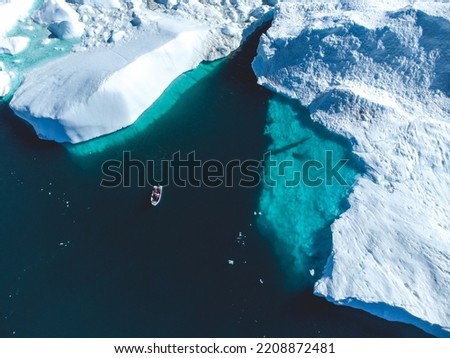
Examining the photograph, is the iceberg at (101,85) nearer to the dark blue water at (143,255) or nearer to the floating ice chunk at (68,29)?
the dark blue water at (143,255)

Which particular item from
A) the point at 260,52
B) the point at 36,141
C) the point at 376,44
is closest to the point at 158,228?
the point at 36,141

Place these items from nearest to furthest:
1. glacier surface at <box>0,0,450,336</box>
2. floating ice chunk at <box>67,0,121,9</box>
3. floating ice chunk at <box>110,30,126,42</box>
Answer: glacier surface at <box>0,0,450,336</box>
floating ice chunk at <box>110,30,126,42</box>
floating ice chunk at <box>67,0,121,9</box>

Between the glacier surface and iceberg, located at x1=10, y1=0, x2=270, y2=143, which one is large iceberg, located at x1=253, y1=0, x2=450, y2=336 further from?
iceberg, located at x1=10, y1=0, x2=270, y2=143

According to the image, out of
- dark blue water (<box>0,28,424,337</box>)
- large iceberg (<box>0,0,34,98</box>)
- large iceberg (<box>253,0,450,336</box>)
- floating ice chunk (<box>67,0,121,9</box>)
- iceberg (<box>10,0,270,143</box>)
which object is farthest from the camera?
floating ice chunk (<box>67,0,121,9</box>)

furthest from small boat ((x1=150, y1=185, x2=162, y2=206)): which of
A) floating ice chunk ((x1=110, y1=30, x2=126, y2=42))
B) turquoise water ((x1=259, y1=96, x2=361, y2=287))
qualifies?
floating ice chunk ((x1=110, y1=30, x2=126, y2=42))

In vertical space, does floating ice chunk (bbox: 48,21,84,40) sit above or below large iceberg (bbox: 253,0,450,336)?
below

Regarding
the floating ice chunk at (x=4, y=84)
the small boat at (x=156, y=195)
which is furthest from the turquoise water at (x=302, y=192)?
the floating ice chunk at (x=4, y=84)

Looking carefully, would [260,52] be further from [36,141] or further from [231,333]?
[231,333]
